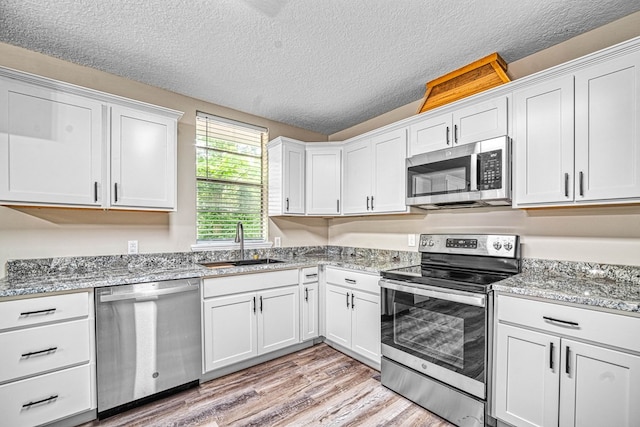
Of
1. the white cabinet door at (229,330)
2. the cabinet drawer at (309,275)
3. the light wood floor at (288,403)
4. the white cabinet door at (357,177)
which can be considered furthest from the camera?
the white cabinet door at (357,177)

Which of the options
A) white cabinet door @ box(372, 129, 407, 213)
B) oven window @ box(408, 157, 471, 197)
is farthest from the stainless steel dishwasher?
oven window @ box(408, 157, 471, 197)

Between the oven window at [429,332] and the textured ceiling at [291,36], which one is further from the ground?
the textured ceiling at [291,36]

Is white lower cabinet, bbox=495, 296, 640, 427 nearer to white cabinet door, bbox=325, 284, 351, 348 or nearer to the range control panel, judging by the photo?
the range control panel

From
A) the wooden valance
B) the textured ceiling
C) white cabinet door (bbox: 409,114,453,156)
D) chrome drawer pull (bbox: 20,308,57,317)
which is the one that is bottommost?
chrome drawer pull (bbox: 20,308,57,317)

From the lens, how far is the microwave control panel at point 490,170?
82.0 inches

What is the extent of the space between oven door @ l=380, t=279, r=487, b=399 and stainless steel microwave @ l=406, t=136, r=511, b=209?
2.47 feet

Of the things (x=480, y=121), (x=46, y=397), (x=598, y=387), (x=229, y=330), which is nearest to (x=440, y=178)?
(x=480, y=121)

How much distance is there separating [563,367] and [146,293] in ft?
8.60

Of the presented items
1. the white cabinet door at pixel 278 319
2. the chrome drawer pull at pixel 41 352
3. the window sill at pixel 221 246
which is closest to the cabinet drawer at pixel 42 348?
the chrome drawer pull at pixel 41 352

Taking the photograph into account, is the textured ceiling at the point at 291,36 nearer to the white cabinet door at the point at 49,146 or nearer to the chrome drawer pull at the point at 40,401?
the white cabinet door at the point at 49,146

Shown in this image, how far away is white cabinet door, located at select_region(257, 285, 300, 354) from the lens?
2.73 meters

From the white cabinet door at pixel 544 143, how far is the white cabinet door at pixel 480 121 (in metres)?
0.09

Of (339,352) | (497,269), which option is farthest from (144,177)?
(497,269)

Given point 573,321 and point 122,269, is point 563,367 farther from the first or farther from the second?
point 122,269
